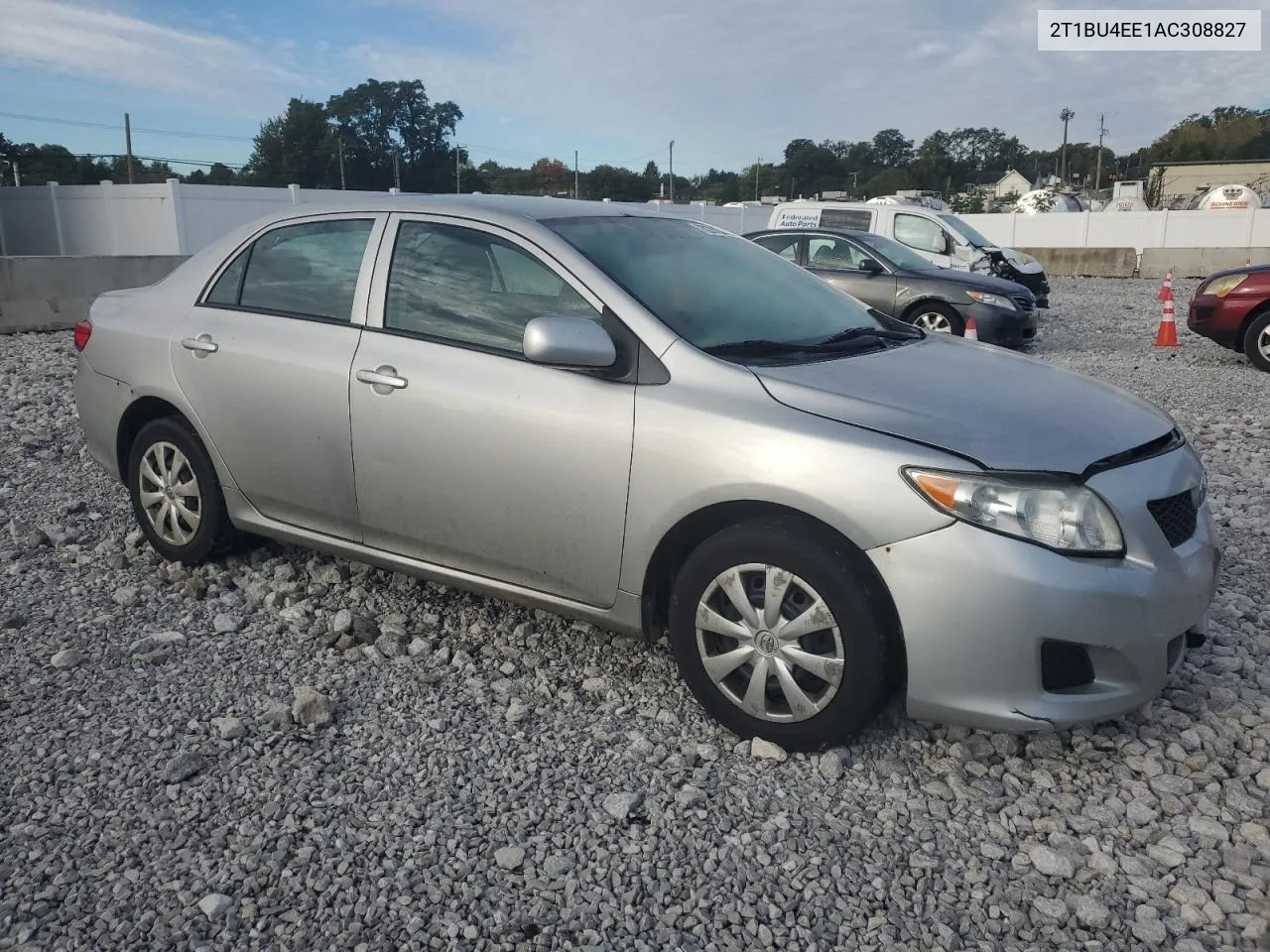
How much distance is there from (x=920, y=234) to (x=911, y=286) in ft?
13.4

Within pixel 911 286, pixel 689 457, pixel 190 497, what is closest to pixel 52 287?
pixel 190 497

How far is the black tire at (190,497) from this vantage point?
457 cm

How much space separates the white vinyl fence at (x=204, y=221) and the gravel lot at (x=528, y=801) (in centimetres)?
1910

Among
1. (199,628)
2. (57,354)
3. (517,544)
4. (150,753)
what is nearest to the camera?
(150,753)

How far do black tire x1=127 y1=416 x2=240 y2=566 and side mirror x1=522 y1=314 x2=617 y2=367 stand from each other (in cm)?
197

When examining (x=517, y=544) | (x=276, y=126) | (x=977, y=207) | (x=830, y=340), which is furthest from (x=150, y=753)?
(x=276, y=126)

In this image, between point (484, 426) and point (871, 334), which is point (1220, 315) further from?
point (484, 426)

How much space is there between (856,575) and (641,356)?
3.26 feet

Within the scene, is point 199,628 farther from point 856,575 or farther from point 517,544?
point 856,575

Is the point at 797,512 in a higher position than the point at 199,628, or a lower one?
higher

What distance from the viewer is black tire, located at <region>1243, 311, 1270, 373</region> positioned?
33.5 ft

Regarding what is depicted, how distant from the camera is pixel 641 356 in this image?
3381 mm

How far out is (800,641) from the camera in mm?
3094

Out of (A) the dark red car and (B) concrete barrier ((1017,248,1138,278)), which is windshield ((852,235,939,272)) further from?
(B) concrete barrier ((1017,248,1138,278))
